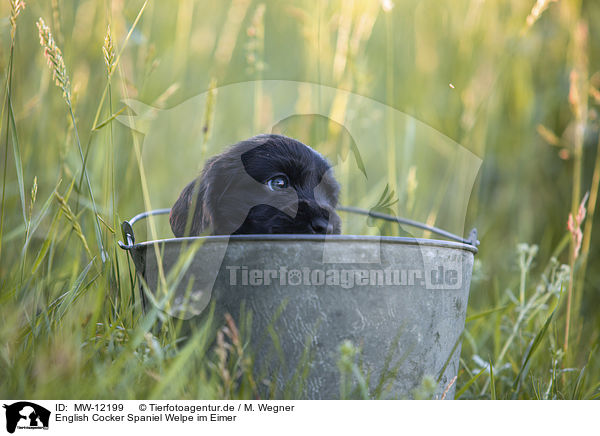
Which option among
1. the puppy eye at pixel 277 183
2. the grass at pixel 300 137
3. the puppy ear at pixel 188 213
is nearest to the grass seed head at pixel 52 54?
the grass at pixel 300 137

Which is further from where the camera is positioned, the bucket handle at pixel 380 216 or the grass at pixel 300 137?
the bucket handle at pixel 380 216

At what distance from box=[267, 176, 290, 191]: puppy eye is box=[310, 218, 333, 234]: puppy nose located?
209mm

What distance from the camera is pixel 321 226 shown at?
1.76m

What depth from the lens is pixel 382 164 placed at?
3240mm

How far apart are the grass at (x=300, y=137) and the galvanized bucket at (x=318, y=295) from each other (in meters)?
0.06

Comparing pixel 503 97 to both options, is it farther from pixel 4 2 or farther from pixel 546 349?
pixel 4 2

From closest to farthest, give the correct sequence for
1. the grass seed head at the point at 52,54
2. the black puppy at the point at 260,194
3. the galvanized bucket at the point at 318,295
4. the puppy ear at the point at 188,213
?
the galvanized bucket at the point at 318,295 → the grass seed head at the point at 52,54 → the black puppy at the point at 260,194 → the puppy ear at the point at 188,213

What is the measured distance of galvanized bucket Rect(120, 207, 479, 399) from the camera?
59.1 inches

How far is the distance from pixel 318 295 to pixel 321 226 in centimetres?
29

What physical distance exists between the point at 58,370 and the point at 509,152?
10.6 feet

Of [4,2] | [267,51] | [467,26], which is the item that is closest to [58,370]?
[4,2]

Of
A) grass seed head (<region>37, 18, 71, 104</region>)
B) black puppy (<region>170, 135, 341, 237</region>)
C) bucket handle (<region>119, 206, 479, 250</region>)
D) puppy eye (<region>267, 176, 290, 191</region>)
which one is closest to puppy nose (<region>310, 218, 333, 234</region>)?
black puppy (<region>170, 135, 341, 237</region>)

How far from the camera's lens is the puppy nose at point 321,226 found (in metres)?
1.76
